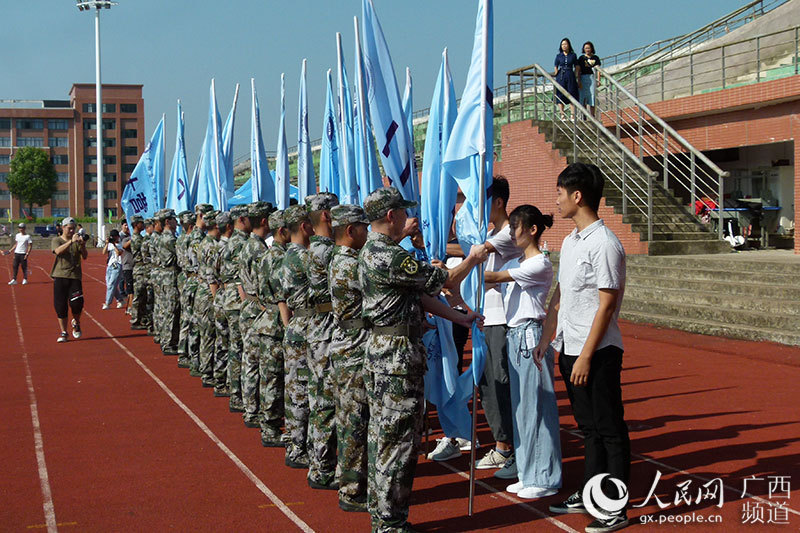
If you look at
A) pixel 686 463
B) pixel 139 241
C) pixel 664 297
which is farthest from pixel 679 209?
pixel 686 463

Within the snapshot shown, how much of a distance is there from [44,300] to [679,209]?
52.4ft

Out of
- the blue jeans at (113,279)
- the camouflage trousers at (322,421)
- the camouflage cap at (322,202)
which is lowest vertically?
the camouflage trousers at (322,421)

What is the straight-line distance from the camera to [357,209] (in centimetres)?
545

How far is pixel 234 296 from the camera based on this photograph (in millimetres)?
8750

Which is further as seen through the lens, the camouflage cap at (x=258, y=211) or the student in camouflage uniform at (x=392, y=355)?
the camouflage cap at (x=258, y=211)

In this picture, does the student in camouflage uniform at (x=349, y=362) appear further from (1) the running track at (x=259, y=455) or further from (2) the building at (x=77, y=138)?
A: (2) the building at (x=77, y=138)

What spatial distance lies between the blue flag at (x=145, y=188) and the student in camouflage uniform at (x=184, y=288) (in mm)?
4413

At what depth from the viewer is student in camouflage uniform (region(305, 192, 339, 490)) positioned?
232 inches

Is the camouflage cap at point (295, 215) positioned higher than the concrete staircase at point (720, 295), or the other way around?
the camouflage cap at point (295, 215)

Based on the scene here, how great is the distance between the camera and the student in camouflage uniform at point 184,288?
36.1ft

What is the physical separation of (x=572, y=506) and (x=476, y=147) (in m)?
2.55

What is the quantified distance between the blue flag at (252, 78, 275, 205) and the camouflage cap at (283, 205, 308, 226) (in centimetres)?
674

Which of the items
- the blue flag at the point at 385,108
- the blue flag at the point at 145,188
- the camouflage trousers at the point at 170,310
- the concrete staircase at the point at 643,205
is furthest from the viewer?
the blue flag at the point at 145,188

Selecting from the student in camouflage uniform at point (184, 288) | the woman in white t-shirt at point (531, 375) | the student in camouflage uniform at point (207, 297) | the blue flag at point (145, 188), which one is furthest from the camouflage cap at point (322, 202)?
the blue flag at point (145, 188)
